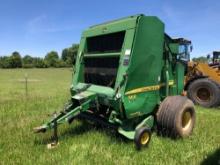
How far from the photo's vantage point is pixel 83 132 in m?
5.88

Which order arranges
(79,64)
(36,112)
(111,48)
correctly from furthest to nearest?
(36,112) < (79,64) < (111,48)

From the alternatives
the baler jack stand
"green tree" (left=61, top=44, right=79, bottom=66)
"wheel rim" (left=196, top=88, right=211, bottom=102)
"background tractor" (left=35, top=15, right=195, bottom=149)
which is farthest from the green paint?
"green tree" (left=61, top=44, right=79, bottom=66)

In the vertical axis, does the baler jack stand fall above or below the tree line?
below

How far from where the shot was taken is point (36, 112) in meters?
8.08

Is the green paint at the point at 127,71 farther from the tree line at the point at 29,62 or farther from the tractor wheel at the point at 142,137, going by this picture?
the tree line at the point at 29,62

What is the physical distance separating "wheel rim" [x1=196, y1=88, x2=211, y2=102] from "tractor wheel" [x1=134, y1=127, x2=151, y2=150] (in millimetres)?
5765

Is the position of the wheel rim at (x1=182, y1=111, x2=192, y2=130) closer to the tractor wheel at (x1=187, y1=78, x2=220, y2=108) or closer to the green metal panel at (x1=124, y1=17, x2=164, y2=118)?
the green metal panel at (x1=124, y1=17, x2=164, y2=118)

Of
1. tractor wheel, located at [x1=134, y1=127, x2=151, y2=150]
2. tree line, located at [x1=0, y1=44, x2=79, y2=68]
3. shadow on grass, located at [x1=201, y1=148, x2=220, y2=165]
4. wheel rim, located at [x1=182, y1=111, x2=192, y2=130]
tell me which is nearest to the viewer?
shadow on grass, located at [x1=201, y1=148, x2=220, y2=165]

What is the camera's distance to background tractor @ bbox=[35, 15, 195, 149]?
4.98 m

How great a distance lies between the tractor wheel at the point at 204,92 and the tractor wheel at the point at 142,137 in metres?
5.61

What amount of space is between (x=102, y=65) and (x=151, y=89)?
1162mm

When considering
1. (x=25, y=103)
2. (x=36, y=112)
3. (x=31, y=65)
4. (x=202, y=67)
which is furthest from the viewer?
(x=31, y=65)

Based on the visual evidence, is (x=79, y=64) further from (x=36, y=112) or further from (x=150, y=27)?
(x=36, y=112)

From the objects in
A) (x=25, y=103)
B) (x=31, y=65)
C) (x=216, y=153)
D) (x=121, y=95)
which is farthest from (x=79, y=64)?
(x=31, y=65)
